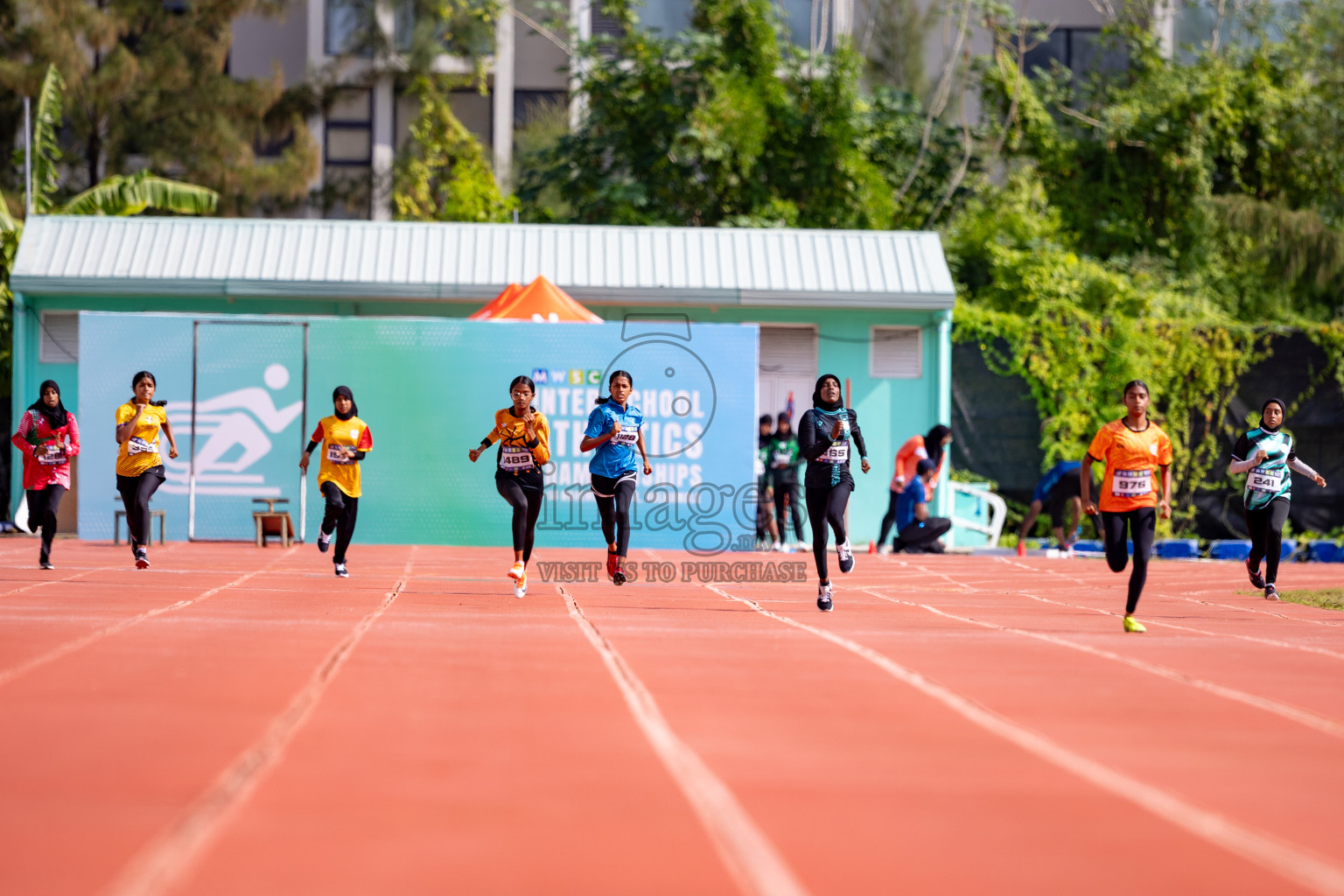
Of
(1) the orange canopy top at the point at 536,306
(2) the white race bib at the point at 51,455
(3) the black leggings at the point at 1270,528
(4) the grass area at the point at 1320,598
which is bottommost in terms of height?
(4) the grass area at the point at 1320,598

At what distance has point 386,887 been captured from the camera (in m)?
3.83

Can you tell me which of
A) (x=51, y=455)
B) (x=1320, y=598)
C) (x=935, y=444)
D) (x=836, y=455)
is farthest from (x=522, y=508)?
(x=935, y=444)

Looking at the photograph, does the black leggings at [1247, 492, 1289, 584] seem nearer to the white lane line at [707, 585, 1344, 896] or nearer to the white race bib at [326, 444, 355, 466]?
A: the white lane line at [707, 585, 1344, 896]

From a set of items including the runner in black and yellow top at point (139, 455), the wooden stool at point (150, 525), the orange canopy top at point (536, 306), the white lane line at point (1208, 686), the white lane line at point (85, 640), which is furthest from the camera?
the orange canopy top at point (536, 306)

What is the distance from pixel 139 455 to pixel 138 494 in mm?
365

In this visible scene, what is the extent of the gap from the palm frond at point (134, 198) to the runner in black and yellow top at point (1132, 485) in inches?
738

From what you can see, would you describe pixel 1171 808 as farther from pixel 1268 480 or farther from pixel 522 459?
pixel 1268 480

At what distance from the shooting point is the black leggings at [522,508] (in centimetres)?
1155

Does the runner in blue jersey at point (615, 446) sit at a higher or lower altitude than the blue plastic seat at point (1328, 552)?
higher

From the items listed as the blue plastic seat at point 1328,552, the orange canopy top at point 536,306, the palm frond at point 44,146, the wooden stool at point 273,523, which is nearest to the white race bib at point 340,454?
the wooden stool at point 273,523

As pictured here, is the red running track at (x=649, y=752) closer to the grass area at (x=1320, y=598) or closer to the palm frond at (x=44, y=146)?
the grass area at (x=1320, y=598)

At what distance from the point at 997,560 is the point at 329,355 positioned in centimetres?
897

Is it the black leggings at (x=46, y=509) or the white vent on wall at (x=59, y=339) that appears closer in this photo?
the black leggings at (x=46, y=509)

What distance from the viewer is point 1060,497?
19.3 m
